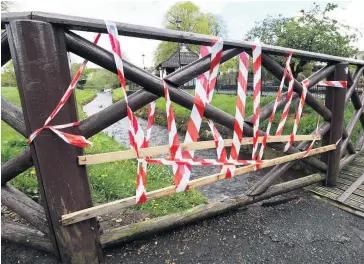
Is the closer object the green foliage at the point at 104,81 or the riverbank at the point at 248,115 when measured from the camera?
the riverbank at the point at 248,115

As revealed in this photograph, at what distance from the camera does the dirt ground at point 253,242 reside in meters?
2.57

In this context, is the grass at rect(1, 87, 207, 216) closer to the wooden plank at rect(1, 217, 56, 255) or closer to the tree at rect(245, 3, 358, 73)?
the wooden plank at rect(1, 217, 56, 255)

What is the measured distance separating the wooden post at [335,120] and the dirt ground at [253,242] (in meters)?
0.94

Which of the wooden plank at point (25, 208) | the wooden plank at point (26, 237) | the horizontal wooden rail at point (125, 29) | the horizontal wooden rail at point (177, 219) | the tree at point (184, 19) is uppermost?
the tree at point (184, 19)

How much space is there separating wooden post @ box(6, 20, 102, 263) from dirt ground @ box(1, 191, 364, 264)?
1.45ft

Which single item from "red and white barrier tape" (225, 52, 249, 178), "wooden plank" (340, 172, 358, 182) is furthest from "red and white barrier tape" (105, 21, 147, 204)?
"wooden plank" (340, 172, 358, 182)

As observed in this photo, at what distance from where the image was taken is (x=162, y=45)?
129 ft

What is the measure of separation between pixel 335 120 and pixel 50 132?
430 cm

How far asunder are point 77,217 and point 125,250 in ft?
2.72

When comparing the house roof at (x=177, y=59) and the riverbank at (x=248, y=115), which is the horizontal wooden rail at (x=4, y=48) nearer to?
the riverbank at (x=248, y=115)

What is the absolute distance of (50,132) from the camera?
196cm

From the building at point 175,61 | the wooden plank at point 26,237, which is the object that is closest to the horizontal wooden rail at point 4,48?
the wooden plank at point 26,237

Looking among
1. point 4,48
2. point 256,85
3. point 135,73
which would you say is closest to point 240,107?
point 256,85

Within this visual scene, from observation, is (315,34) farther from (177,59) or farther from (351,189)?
(177,59)
